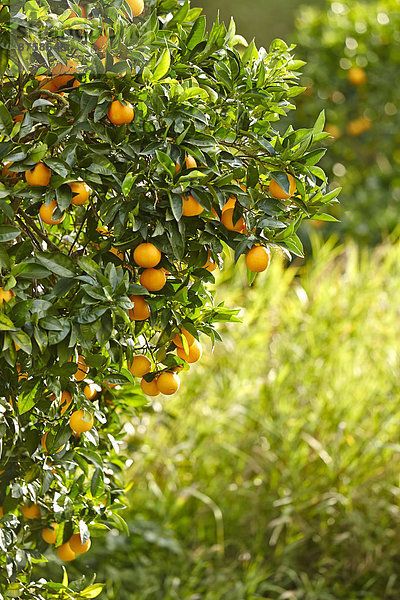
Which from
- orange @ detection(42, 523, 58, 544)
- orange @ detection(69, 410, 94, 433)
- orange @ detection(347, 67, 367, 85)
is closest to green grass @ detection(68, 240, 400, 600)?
orange @ detection(42, 523, 58, 544)

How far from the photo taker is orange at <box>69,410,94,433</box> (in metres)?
1.14

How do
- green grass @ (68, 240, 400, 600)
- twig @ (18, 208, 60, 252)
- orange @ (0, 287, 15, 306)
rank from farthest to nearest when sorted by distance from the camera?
1. green grass @ (68, 240, 400, 600)
2. twig @ (18, 208, 60, 252)
3. orange @ (0, 287, 15, 306)

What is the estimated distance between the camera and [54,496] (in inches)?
53.2

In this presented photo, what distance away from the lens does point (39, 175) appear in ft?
3.41

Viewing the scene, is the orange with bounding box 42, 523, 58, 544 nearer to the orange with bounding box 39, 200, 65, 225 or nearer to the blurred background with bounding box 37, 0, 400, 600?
the blurred background with bounding box 37, 0, 400, 600

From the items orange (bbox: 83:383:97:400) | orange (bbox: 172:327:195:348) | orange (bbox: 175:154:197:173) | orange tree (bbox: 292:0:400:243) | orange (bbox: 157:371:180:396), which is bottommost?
orange tree (bbox: 292:0:400:243)

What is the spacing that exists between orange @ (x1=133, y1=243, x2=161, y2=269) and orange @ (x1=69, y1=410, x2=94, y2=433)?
10.9 inches

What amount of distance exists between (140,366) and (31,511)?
399 mm

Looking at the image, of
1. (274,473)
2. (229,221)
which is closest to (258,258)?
(229,221)

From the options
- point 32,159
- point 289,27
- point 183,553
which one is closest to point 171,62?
point 32,159

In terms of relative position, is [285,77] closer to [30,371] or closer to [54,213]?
[54,213]

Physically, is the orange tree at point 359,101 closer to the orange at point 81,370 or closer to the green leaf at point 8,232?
the orange at point 81,370

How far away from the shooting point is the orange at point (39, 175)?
3.41ft

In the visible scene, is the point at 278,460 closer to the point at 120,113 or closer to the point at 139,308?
the point at 139,308
